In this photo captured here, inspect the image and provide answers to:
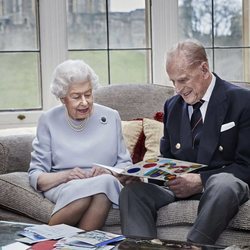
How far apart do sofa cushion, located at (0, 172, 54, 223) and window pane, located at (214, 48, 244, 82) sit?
185 cm

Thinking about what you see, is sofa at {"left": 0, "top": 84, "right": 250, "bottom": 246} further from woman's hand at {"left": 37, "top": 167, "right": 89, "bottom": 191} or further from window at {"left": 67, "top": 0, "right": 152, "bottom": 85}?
window at {"left": 67, "top": 0, "right": 152, "bottom": 85}

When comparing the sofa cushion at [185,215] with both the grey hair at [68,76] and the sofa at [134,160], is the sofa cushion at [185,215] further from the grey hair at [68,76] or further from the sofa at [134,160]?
the grey hair at [68,76]

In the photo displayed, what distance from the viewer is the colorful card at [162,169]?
2436 millimetres

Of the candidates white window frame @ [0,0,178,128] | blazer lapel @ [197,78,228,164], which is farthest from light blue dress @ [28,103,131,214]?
white window frame @ [0,0,178,128]

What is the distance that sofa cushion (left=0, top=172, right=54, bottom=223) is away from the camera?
270 cm

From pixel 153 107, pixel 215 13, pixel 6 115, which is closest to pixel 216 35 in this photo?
pixel 215 13

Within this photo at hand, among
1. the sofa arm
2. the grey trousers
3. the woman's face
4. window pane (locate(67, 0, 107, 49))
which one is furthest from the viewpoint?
window pane (locate(67, 0, 107, 49))

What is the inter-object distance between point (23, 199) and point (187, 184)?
763 mm

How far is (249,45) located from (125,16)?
889 mm

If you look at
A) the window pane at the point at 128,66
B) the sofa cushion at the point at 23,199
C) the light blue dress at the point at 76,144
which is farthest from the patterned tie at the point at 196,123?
the window pane at the point at 128,66

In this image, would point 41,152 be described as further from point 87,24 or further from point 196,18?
point 196,18

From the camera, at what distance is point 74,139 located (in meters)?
2.94

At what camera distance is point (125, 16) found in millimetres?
4066

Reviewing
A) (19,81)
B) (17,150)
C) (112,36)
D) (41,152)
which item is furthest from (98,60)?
(41,152)
